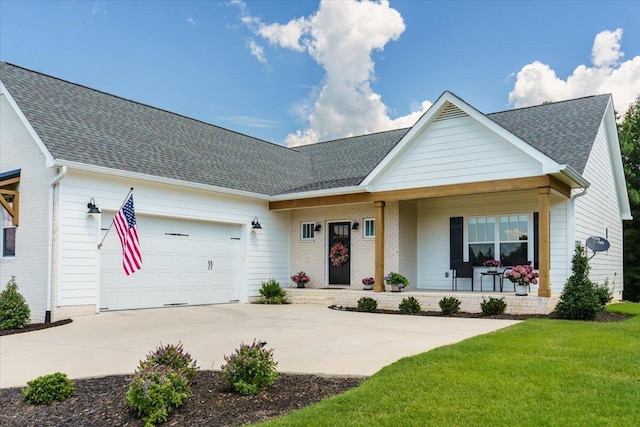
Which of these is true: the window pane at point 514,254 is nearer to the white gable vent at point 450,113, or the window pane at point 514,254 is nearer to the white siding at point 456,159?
the white siding at point 456,159

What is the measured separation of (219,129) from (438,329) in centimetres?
1230

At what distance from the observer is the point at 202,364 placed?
675cm

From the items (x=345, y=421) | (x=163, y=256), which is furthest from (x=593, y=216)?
(x=345, y=421)

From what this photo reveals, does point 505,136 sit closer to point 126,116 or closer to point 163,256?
point 163,256

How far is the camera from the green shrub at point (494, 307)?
11.7 meters

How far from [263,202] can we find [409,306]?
6.14 meters

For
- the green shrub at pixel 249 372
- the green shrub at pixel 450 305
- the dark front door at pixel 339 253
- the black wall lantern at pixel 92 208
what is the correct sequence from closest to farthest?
the green shrub at pixel 249 372 < the black wall lantern at pixel 92 208 < the green shrub at pixel 450 305 < the dark front door at pixel 339 253

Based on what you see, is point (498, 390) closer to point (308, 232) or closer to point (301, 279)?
point (301, 279)

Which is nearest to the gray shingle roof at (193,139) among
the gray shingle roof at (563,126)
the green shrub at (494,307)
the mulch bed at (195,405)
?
the gray shingle roof at (563,126)

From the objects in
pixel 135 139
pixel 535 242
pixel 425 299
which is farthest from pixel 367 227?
pixel 135 139

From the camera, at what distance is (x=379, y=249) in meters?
14.2

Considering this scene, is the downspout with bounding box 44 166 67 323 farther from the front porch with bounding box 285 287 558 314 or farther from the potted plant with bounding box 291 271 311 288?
the potted plant with bounding box 291 271 311 288

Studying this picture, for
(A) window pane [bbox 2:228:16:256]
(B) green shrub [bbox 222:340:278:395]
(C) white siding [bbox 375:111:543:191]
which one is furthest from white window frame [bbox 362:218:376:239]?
(B) green shrub [bbox 222:340:278:395]

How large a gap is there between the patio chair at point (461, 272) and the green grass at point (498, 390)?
300 inches
